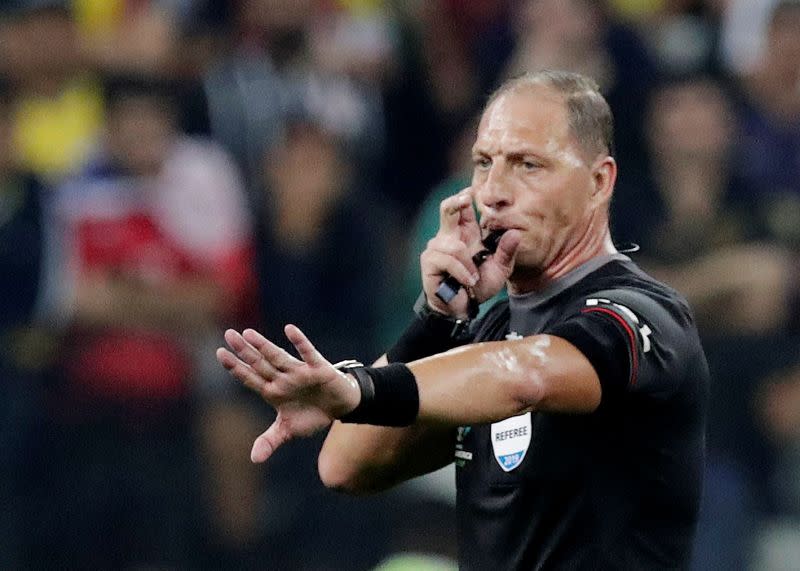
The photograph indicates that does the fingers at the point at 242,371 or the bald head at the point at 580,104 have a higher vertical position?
the bald head at the point at 580,104

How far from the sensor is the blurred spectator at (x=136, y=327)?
7309 millimetres

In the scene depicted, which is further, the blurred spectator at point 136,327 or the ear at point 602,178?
the blurred spectator at point 136,327

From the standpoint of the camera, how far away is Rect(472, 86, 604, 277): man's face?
147 inches

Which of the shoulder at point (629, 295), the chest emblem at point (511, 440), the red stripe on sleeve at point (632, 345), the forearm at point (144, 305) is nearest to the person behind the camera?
the red stripe on sleeve at point (632, 345)

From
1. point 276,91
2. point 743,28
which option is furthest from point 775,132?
Answer: point 276,91

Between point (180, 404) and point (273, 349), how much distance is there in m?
4.41

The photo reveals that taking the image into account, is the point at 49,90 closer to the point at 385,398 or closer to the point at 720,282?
the point at 720,282

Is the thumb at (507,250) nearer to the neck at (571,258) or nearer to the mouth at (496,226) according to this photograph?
the mouth at (496,226)

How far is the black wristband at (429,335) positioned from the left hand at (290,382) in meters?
0.68

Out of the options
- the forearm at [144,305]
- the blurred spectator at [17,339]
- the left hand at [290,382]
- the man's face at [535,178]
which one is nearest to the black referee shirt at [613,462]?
the man's face at [535,178]

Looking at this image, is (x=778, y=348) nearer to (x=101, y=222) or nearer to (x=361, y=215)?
(x=361, y=215)

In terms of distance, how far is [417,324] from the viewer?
391 centimetres

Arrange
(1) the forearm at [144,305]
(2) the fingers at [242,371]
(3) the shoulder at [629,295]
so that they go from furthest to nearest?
(1) the forearm at [144,305], (3) the shoulder at [629,295], (2) the fingers at [242,371]

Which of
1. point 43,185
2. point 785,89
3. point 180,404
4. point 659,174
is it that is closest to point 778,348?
point 659,174
